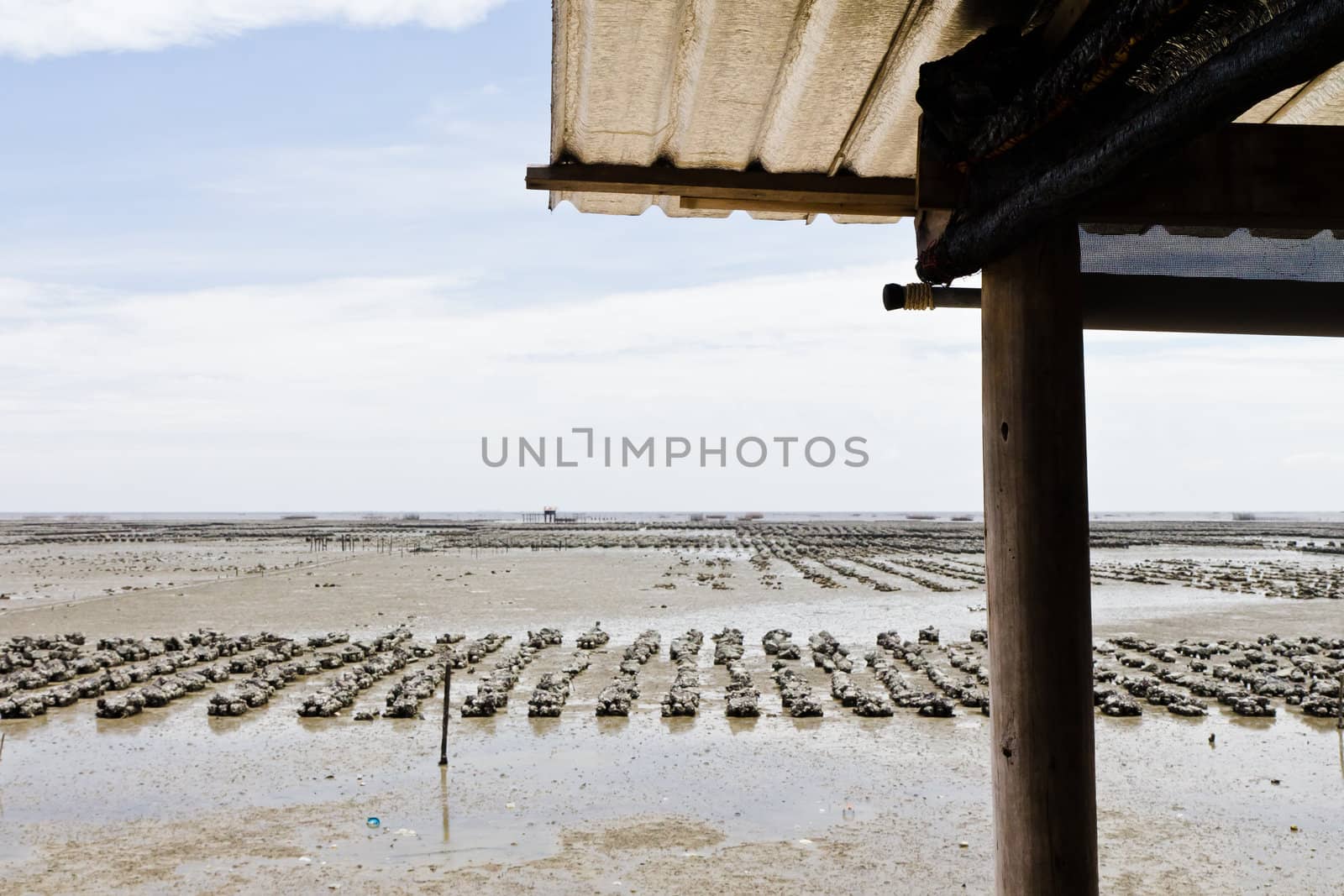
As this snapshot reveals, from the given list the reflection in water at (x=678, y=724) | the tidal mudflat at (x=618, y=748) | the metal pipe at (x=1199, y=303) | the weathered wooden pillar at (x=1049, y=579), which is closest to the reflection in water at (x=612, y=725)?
the tidal mudflat at (x=618, y=748)

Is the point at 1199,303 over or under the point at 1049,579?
over

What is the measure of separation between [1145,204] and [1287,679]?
1355 centimetres

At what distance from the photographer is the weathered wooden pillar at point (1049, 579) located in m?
2.42

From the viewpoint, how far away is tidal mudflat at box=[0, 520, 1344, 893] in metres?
6.90

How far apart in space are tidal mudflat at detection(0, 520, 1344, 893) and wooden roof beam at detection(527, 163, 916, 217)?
4.68 meters

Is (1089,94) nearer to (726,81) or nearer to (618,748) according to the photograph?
(726,81)

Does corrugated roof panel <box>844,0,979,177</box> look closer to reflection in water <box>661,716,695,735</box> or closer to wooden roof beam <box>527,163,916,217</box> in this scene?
wooden roof beam <box>527,163,916,217</box>

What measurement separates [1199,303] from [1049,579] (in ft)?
4.84

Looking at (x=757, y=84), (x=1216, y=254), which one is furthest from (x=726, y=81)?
(x=1216, y=254)

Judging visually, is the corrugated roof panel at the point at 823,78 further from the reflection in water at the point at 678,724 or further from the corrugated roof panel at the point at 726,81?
the reflection in water at the point at 678,724

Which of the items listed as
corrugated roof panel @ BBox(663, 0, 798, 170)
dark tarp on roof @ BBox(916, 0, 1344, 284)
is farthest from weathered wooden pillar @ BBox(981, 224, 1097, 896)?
corrugated roof panel @ BBox(663, 0, 798, 170)

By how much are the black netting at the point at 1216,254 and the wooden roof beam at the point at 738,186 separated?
3.22ft

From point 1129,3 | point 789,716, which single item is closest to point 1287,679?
point 789,716

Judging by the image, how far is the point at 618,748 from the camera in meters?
9.99
